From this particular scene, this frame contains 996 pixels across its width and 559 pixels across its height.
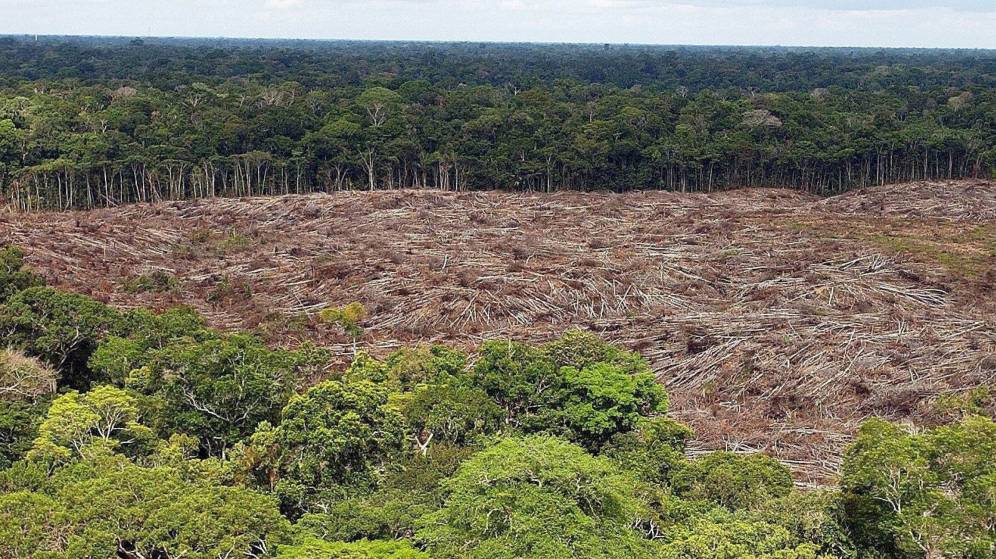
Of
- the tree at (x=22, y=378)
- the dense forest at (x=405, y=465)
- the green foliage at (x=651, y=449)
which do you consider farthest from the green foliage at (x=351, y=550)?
the tree at (x=22, y=378)

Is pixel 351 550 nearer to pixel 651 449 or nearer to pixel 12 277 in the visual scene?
pixel 651 449

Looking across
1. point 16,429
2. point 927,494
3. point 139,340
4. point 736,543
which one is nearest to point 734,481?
point 736,543

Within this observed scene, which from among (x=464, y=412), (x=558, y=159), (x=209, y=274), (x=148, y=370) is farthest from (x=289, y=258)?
(x=558, y=159)

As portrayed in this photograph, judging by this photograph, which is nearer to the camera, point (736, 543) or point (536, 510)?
point (736, 543)

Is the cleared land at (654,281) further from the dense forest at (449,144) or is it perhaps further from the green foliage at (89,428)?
the green foliage at (89,428)

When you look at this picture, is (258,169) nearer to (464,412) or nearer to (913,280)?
(913,280)

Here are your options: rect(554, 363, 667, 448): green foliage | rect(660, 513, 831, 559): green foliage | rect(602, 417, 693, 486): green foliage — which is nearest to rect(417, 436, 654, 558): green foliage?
rect(660, 513, 831, 559): green foliage

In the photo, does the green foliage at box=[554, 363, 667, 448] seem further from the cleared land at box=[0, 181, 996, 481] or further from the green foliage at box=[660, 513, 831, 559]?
the green foliage at box=[660, 513, 831, 559]
